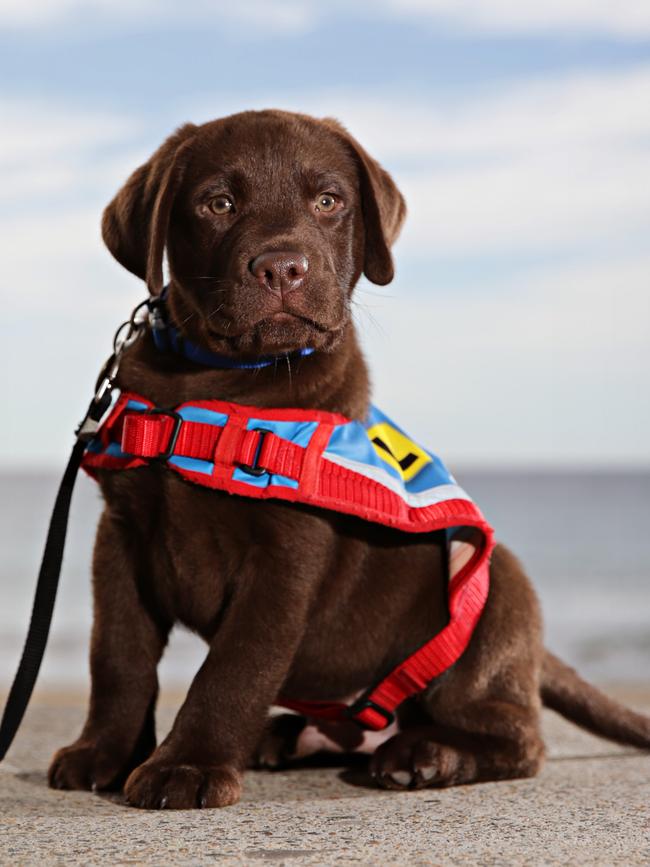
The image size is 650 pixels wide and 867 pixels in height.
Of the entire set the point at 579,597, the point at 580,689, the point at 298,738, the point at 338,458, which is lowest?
the point at 298,738

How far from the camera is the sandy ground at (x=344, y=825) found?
93.1 inches

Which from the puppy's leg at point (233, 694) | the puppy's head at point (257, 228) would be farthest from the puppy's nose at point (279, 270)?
the puppy's leg at point (233, 694)

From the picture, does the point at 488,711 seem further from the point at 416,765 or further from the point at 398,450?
the point at 398,450

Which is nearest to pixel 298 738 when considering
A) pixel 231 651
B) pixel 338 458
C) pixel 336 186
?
pixel 231 651

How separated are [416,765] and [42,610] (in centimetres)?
115

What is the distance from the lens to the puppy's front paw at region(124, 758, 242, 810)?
9.23 feet

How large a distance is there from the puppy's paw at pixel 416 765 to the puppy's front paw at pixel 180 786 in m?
0.54

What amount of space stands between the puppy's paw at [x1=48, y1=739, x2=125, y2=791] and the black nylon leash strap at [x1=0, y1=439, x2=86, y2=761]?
17 centimetres

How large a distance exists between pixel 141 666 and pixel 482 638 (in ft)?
3.44

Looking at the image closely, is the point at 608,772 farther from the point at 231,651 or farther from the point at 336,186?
the point at 336,186

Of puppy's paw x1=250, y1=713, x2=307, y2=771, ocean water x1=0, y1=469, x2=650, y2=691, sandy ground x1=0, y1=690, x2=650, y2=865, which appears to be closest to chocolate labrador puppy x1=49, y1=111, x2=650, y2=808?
sandy ground x1=0, y1=690, x2=650, y2=865

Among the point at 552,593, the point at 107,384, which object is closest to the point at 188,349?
the point at 107,384

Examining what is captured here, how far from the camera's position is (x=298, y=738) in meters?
3.73

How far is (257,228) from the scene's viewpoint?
313 cm
